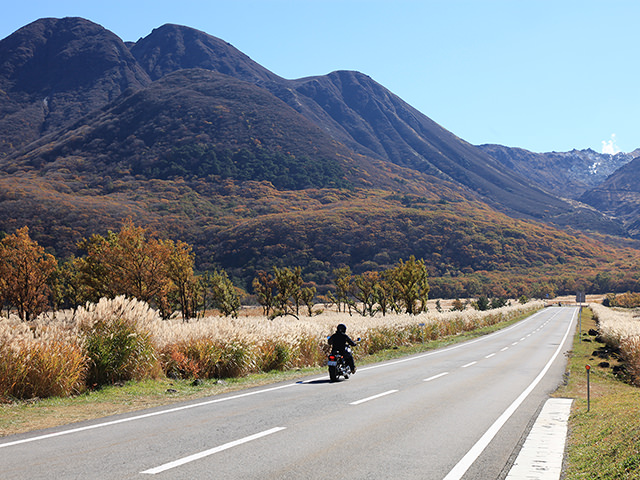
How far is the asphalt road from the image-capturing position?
6.33 m

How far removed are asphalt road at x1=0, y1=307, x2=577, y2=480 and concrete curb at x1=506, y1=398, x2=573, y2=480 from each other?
19cm

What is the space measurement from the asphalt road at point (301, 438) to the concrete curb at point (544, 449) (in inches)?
7.6

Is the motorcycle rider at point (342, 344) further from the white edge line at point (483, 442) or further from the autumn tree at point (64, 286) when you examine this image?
the autumn tree at point (64, 286)

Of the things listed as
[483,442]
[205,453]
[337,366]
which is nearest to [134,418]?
[205,453]

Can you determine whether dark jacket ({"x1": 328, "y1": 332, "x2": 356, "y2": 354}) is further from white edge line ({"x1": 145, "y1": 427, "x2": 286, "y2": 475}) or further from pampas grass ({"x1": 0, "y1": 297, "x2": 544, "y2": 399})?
white edge line ({"x1": 145, "y1": 427, "x2": 286, "y2": 475})

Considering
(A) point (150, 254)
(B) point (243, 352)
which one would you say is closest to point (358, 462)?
(B) point (243, 352)

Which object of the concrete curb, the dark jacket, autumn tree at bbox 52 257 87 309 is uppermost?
autumn tree at bbox 52 257 87 309

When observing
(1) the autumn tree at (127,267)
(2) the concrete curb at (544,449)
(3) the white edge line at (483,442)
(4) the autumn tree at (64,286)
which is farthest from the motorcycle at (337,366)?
(4) the autumn tree at (64,286)

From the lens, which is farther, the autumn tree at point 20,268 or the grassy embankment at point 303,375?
the autumn tree at point 20,268

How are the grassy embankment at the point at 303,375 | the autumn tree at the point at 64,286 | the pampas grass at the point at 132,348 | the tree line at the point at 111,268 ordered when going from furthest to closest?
the autumn tree at the point at 64,286 → the tree line at the point at 111,268 → the pampas grass at the point at 132,348 → the grassy embankment at the point at 303,375

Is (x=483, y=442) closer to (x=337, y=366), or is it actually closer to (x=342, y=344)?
(x=337, y=366)

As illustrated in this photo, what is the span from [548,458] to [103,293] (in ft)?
123

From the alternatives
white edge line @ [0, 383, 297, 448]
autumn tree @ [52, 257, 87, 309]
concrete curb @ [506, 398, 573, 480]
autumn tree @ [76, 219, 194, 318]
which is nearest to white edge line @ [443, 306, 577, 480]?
concrete curb @ [506, 398, 573, 480]

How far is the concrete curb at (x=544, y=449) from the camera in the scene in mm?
6738
